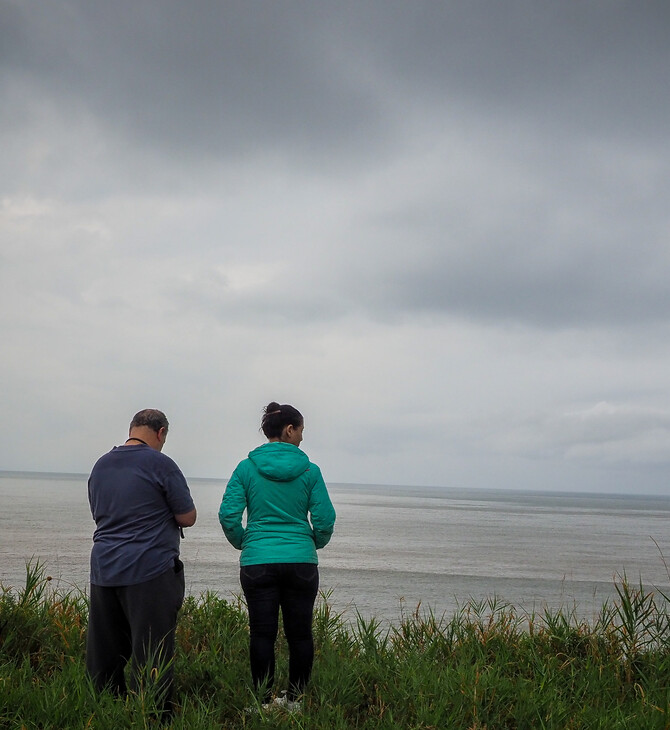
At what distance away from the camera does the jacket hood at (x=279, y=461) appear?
4.66 metres

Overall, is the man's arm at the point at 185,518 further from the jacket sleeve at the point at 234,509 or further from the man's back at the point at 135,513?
the jacket sleeve at the point at 234,509

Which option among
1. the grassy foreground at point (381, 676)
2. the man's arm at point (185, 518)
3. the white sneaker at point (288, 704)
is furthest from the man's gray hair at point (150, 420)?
the white sneaker at point (288, 704)

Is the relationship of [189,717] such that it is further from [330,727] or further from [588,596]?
[588,596]

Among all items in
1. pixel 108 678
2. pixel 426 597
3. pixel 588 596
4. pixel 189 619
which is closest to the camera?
pixel 108 678

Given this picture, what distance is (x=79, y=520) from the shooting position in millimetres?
49750

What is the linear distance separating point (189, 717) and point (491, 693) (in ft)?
5.74

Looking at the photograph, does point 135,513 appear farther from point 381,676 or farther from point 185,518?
point 381,676

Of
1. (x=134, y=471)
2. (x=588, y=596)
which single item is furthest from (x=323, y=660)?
(x=588, y=596)

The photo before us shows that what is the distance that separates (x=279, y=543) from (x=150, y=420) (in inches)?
42.0

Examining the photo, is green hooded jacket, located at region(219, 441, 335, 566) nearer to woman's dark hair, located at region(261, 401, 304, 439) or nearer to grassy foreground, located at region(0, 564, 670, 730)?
woman's dark hair, located at region(261, 401, 304, 439)

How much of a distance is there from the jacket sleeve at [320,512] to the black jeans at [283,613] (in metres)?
0.24

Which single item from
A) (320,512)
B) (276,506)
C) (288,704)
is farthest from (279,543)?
(288,704)

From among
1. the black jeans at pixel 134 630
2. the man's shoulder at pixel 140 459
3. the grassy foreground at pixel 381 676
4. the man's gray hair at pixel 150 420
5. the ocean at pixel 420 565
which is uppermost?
the man's gray hair at pixel 150 420

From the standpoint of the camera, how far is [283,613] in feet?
15.0
